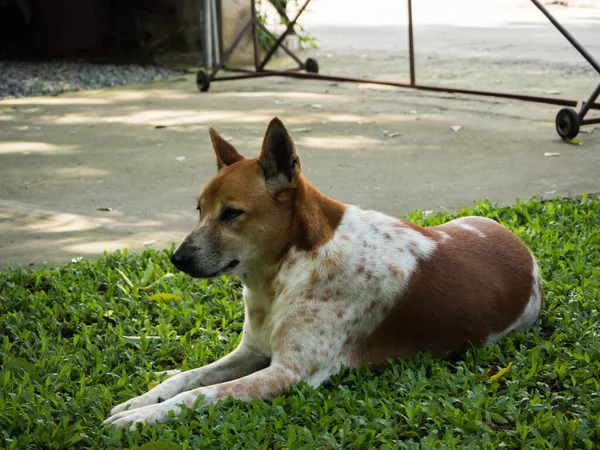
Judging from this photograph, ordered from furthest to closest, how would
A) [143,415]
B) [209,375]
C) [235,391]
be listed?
[209,375] < [235,391] < [143,415]

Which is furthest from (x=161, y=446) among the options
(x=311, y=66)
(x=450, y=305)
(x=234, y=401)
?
(x=311, y=66)

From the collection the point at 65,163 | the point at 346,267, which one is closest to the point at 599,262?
the point at 346,267

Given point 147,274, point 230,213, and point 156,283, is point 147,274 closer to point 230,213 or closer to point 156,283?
point 156,283

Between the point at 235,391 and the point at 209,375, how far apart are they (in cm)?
31

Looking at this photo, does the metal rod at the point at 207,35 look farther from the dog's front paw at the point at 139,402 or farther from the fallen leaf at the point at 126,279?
the dog's front paw at the point at 139,402

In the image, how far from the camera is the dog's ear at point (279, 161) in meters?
3.64

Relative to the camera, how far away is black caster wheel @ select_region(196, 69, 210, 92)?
35.5 ft

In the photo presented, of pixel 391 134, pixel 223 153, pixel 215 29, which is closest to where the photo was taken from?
pixel 223 153

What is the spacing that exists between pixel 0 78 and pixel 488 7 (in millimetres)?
11927

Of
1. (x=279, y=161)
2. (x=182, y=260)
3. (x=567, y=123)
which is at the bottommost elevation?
(x=182, y=260)

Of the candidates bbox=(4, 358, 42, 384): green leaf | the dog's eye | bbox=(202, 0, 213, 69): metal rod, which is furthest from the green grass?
bbox=(202, 0, 213, 69): metal rod

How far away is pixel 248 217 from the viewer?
12.0ft

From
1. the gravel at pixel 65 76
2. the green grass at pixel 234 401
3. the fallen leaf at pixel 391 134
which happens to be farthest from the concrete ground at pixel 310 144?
the green grass at pixel 234 401

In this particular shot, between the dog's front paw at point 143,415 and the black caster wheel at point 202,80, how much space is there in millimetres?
7823
